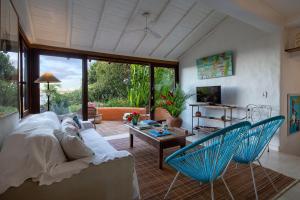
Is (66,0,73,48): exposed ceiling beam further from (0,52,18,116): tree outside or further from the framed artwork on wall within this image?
the framed artwork on wall

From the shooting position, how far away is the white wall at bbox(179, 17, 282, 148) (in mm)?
3703

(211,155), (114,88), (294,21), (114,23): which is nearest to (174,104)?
(114,23)

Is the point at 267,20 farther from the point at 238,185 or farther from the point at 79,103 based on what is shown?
the point at 79,103

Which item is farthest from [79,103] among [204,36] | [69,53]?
[204,36]

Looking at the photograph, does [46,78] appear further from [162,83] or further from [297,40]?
[297,40]

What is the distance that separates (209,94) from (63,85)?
12.7 feet

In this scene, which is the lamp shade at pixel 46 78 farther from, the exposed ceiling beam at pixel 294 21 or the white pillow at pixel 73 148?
the exposed ceiling beam at pixel 294 21

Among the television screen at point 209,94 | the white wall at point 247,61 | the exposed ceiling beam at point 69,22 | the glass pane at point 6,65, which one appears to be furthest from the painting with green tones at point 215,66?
Result: the glass pane at point 6,65

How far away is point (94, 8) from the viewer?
11.4ft

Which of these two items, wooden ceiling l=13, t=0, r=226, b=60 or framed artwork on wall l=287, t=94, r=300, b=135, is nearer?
wooden ceiling l=13, t=0, r=226, b=60

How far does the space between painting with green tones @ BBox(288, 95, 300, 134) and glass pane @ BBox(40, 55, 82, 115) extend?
4998 mm

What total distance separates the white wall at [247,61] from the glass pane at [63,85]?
3.60 meters

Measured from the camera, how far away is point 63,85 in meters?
4.52

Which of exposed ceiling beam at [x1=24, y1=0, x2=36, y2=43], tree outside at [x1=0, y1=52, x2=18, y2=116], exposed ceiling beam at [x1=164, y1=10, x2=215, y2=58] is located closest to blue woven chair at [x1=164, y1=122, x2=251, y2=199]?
tree outside at [x1=0, y1=52, x2=18, y2=116]
